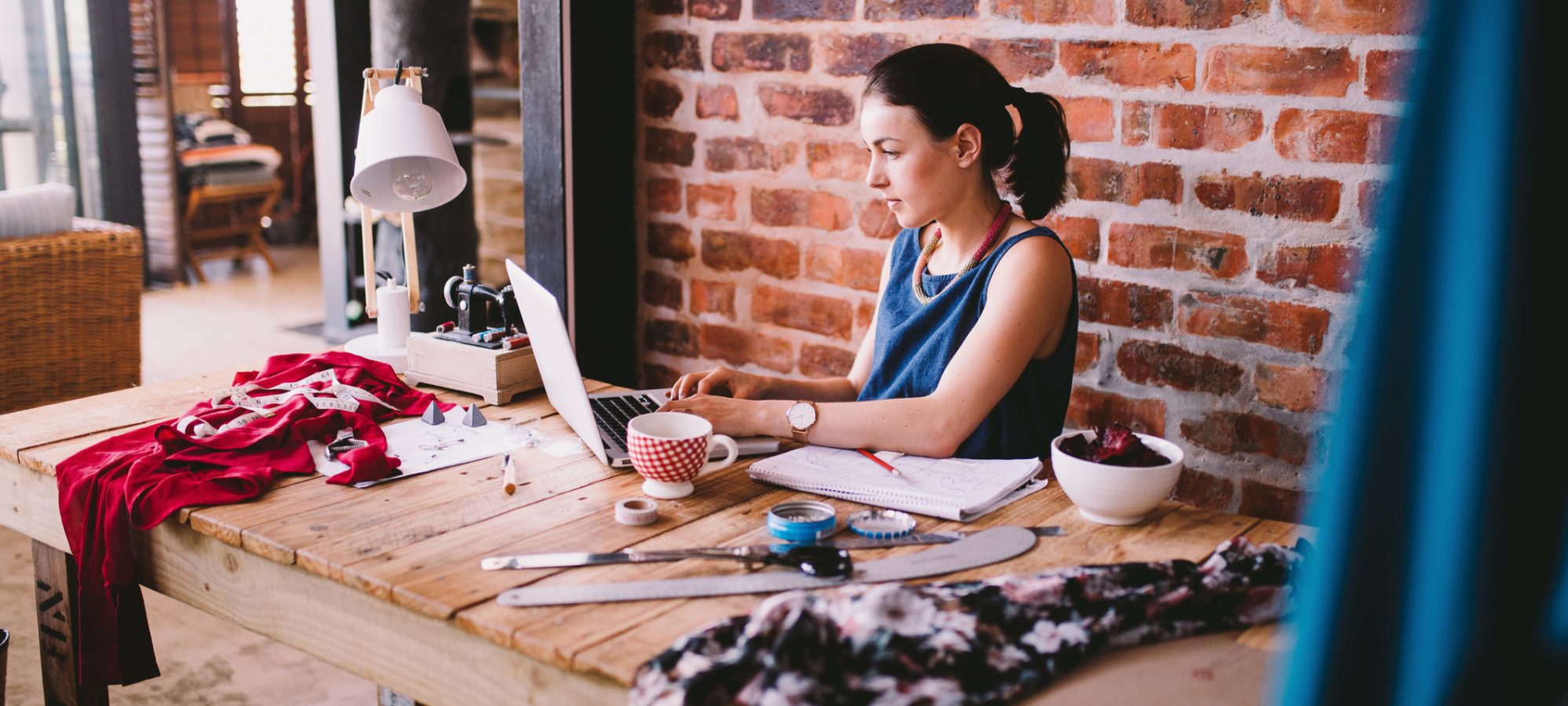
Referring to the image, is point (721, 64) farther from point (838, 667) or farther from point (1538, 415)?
point (1538, 415)

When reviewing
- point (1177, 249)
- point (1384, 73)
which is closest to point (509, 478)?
point (1177, 249)

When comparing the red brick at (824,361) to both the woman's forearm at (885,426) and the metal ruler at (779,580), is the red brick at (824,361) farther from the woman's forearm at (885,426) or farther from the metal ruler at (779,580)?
the metal ruler at (779,580)

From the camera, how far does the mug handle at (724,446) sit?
1565 mm

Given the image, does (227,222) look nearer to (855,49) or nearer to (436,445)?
(855,49)

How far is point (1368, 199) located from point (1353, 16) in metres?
0.27

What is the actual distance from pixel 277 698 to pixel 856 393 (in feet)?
4.25

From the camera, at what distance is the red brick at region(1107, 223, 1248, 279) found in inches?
79.2

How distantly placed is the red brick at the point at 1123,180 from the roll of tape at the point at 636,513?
1.08 meters

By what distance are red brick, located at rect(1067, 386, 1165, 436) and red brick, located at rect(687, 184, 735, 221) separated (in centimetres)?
84

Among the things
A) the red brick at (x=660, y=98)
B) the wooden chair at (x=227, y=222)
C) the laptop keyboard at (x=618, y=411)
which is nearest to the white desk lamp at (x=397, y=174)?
the laptop keyboard at (x=618, y=411)

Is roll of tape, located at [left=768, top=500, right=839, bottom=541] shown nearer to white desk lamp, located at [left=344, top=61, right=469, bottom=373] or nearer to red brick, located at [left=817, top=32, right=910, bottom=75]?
white desk lamp, located at [left=344, top=61, right=469, bottom=373]

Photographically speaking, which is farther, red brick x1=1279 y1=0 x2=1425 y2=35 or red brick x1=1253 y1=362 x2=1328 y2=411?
red brick x1=1253 y1=362 x2=1328 y2=411

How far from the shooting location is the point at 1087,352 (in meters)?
2.21

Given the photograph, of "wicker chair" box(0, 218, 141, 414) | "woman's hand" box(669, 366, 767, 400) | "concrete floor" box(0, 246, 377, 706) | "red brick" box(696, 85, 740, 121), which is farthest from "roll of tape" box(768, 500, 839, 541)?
"wicker chair" box(0, 218, 141, 414)
